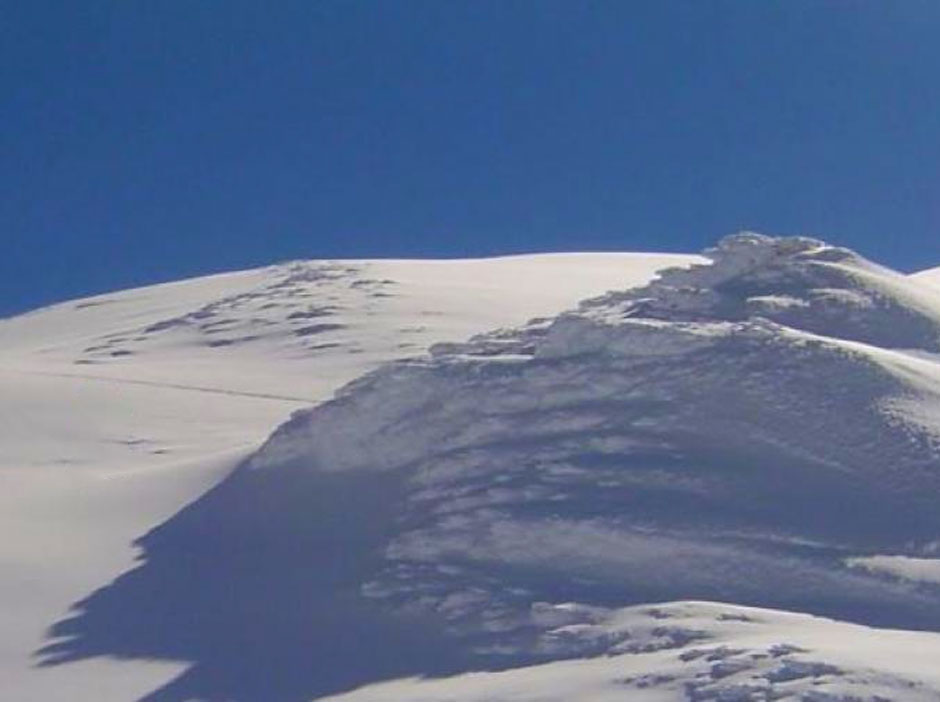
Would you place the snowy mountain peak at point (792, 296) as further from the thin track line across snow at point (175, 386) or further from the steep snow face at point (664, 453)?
the thin track line across snow at point (175, 386)

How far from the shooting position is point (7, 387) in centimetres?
6384

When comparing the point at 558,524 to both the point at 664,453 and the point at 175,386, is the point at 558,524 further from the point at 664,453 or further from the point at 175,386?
the point at 175,386

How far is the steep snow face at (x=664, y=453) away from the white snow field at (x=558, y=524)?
0.17 feet

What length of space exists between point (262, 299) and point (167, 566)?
137 feet

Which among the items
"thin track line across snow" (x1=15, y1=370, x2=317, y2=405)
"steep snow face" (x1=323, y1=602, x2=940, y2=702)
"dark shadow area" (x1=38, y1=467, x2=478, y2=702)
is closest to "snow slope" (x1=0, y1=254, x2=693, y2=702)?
"thin track line across snow" (x1=15, y1=370, x2=317, y2=405)

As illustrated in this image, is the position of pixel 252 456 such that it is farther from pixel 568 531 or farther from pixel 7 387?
pixel 7 387

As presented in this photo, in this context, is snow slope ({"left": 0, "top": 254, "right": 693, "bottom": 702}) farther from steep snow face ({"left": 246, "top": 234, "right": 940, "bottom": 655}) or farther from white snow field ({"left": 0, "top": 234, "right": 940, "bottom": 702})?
steep snow face ({"left": 246, "top": 234, "right": 940, "bottom": 655})

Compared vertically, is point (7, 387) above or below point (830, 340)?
above

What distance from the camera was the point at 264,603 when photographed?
40906 mm

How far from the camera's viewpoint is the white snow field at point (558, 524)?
35812 millimetres

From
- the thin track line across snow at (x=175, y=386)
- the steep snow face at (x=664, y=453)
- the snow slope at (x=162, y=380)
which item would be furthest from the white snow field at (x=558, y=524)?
the thin track line across snow at (x=175, y=386)

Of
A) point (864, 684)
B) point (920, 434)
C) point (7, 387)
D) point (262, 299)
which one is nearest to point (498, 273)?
point (262, 299)

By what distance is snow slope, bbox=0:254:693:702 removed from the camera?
4344cm

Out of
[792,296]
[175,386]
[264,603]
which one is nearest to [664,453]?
[264,603]
